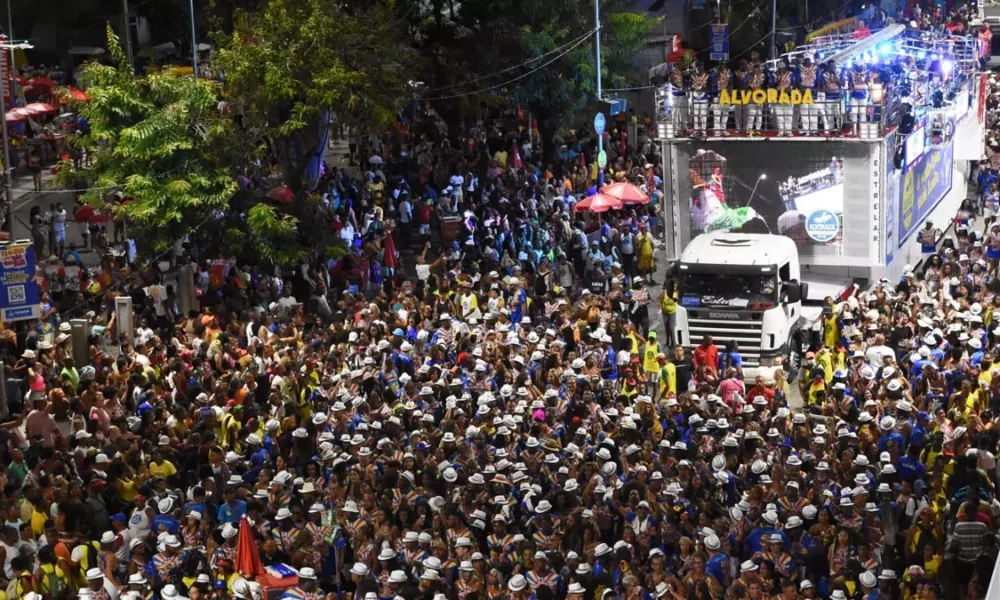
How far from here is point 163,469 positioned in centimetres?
2175

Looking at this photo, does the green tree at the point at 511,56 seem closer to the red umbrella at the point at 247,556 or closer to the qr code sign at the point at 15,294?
the qr code sign at the point at 15,294

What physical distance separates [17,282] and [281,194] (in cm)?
707

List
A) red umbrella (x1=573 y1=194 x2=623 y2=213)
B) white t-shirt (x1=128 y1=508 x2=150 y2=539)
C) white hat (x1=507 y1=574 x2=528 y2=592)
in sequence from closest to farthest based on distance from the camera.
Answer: white hat (x1=507 y1=574 x2=528 y2=592) → white t-shirt (x1=128 y1=508 x2=150 y2=539) → red umbrella (x1=573 y1=194 x2=623 y2=213)

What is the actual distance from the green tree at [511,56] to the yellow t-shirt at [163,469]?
2057cm

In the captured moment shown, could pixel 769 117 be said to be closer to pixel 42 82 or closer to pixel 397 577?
pixel 397 577

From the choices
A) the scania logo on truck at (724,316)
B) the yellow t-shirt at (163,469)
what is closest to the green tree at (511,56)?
the scania logo on truck at (724,316)

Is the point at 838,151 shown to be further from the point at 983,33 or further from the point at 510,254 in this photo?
the point at 983,33

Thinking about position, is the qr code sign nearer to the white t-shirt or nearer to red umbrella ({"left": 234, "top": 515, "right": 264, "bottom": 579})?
the white t-shirt

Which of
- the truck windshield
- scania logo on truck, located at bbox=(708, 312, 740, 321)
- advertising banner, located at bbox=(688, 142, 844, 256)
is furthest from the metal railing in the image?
scania logo on truck, located at bbox=(708, 312, 740, 321)

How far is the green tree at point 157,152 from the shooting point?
31.3m

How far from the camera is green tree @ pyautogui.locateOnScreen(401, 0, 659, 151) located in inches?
1631

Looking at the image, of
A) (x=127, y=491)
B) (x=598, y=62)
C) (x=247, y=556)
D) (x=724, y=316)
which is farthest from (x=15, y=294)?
(x=598, y=62)

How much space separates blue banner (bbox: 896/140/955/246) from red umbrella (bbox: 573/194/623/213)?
562 centimetres

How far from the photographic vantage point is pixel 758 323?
90.5ft
